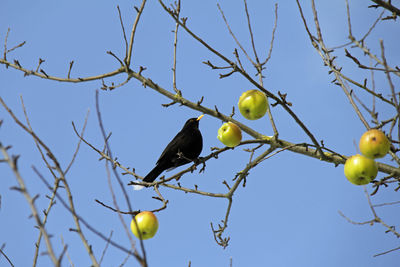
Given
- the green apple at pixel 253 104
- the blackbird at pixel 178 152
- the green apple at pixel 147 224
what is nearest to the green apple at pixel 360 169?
the green apple at pixel 253 104

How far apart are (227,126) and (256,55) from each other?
2.41ft

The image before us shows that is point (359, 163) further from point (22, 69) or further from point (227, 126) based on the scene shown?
point (22, 69)

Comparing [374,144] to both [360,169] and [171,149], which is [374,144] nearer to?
[360,169]

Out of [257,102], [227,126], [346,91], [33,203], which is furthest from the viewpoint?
[346,91]

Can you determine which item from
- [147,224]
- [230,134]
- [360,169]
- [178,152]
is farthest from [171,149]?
[360,169]

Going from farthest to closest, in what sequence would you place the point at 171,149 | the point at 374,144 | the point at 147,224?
1. the point at 171,149
2. the point at 147,224
3. the point at 374,144

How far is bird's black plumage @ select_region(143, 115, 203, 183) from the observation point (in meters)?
4.27

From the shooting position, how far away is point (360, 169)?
243 cm

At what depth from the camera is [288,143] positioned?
2949 mm

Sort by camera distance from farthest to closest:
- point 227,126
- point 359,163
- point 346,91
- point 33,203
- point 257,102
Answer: point 346,91
point 227,126
point 257,102
point 359,163
point 33,203

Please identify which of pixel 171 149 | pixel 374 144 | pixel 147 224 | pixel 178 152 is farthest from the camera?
pixel 171 149

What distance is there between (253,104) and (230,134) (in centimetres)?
33

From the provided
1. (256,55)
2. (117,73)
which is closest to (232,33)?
(256,55)

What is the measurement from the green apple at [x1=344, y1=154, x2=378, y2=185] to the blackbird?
1983 millimetres
